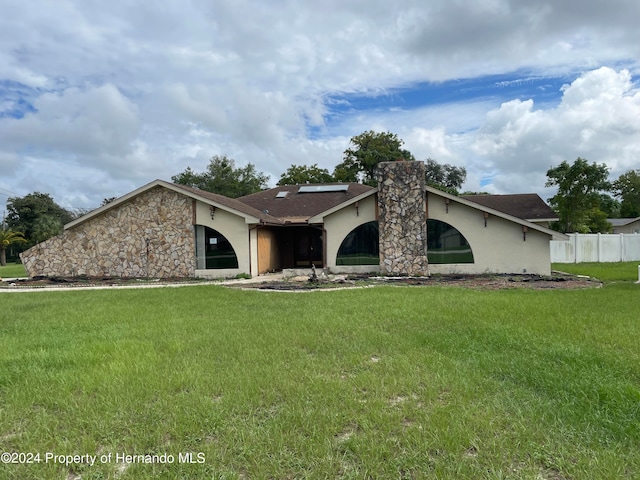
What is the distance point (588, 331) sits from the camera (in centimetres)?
674

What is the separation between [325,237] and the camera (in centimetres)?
1823

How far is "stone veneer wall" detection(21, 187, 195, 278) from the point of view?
1834 cm

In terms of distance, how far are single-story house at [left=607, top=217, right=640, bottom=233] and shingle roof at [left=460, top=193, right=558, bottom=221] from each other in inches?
1054

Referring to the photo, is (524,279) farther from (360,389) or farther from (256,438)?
(256,438)

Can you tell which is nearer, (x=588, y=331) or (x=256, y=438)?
(x=256, y=438)

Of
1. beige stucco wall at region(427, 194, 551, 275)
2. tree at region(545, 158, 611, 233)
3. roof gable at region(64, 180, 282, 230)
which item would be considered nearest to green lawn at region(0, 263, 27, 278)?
roof gable at region(64, 180, 282, 230)

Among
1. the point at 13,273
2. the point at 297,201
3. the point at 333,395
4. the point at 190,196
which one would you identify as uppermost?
the point at 297,201

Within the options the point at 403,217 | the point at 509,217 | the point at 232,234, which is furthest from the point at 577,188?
the point at 232,234

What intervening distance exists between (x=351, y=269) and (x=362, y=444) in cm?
1467

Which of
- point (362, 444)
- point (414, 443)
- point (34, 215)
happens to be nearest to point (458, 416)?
point (414, 443)

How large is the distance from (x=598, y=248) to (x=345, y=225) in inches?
592

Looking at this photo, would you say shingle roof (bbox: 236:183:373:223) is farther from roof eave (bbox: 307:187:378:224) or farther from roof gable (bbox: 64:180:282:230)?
roof gable (bbox: 64:180:282:230)

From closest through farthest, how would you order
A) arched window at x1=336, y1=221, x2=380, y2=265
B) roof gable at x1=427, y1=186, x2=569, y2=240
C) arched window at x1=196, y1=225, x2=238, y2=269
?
roof gable at x1=427, y1=186, x2=569, y2=240 → arched window at x1=336, y1=221, x2=380, y2=265 → arched window at x1=196, y1=225, x2=238, y2=269

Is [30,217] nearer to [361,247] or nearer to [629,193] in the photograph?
[361,247]
